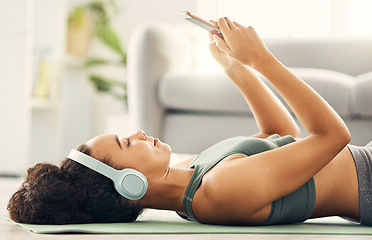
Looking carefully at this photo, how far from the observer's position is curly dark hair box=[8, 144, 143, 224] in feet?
3.16

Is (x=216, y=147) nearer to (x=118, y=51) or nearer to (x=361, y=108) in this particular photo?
(x=361, y=108)

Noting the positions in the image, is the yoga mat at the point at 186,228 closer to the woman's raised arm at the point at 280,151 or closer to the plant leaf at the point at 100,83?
the woman's raised arm at the point at 280,151

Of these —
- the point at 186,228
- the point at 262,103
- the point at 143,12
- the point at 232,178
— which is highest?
the point at 143,12

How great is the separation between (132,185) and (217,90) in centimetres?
110

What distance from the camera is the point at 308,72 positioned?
6.43ft

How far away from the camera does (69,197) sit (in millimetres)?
960

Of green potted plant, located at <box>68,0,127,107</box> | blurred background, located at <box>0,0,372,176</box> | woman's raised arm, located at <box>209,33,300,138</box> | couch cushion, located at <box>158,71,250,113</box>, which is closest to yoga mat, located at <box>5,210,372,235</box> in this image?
woman's raised arm, located at <box>209,33,300,138</box>

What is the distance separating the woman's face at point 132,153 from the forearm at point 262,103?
1.07ft

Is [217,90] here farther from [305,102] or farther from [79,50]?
[79,50]

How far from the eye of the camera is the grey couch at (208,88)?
5.95 feet

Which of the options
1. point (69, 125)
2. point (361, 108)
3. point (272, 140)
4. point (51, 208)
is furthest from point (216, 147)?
point (69, 125)

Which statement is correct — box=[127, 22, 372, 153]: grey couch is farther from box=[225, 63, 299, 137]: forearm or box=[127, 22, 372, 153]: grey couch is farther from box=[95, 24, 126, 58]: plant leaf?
box=[95, 24, 126, 58]: plant leaf

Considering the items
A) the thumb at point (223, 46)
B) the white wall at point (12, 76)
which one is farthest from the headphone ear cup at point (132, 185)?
the white wall at point (12, 76)

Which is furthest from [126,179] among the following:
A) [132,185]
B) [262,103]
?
[262,103]
